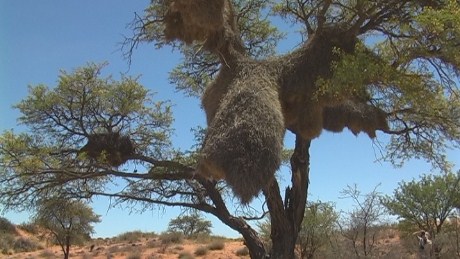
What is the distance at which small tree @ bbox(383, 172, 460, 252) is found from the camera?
3098 centimetres

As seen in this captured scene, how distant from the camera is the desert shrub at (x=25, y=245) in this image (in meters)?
48.0

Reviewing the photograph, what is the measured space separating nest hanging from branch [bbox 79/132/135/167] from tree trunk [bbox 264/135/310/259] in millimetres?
4892

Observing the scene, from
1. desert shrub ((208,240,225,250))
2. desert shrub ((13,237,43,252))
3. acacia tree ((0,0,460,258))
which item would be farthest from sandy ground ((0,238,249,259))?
acacia tree ((0,0,460,258))

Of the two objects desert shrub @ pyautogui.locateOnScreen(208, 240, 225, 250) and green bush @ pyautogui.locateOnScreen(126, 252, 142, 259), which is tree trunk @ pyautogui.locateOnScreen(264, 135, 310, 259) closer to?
green bush @ pyautogui.locateOnScreen(126, 252, 142, 259)

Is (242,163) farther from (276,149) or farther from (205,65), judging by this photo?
(205,65)

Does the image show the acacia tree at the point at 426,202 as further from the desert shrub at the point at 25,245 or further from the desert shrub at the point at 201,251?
the desert shrub at the point at 25,245

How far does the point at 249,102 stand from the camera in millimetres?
11633

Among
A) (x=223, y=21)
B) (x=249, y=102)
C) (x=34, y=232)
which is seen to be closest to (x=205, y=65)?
(x=223, y=21)

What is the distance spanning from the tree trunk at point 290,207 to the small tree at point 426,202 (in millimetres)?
15474

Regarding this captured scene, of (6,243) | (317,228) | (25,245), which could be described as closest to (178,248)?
(317,228)

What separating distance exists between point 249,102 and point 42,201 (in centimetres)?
885

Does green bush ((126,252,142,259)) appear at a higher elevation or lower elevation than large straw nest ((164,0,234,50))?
lower

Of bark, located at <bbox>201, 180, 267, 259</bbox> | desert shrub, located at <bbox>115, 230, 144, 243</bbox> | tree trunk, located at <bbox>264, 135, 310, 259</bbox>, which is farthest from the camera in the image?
desert shrub, located at <bbox>115, 230, 144, 243</bbox>

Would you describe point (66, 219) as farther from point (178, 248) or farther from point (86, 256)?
point (178, 248)
